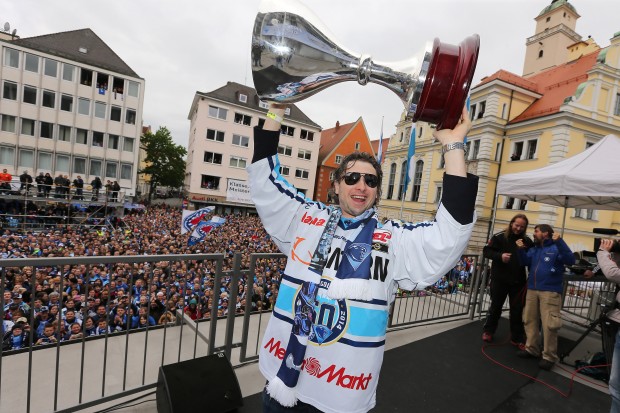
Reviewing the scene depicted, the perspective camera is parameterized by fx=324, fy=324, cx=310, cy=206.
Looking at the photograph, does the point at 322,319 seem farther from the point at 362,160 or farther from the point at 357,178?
the point at 362,160

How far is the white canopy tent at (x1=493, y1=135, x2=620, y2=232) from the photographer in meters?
4.54

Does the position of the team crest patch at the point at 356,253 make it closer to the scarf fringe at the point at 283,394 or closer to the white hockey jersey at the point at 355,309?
the white hockey jersey at the point at 355,309

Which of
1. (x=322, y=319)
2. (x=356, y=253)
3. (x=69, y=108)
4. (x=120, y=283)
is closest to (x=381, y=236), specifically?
(x=356, y=253)

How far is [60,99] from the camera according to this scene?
92.5 ft

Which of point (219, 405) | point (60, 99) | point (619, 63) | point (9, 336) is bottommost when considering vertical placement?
point (9, 336)

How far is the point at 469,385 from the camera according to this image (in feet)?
12.3

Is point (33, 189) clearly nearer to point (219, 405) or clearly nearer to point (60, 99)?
point (60, 99)

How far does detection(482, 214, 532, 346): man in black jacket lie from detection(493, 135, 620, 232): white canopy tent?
75cm

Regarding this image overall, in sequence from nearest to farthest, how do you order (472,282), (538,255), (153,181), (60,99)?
(538,255)
(472,282)
(60,99)
(153,181)

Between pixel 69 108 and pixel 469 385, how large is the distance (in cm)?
3564

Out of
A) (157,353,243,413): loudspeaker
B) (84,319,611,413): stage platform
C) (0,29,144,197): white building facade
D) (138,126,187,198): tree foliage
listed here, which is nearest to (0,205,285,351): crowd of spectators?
(157,353,243,413): loudspeaker

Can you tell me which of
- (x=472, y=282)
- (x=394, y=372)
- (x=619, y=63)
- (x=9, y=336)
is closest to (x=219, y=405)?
(x=394, y=372)

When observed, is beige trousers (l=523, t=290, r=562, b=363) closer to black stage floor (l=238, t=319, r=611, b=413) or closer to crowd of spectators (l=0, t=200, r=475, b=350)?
black stage floor (l=238, t=319, r=611, b=413)

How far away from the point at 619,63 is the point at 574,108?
4.30 m
